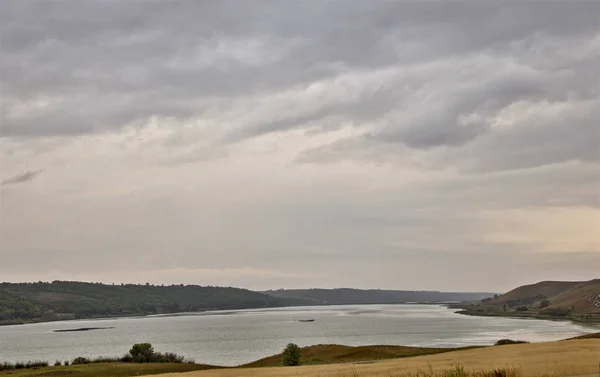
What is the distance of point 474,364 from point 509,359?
3.01 metres

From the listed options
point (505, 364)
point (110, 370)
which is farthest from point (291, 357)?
point (505, 364)

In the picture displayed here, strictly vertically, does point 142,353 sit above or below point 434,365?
below

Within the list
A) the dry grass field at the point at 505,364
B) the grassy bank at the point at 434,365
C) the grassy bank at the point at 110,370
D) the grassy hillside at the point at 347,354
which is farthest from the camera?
the grassy hillside at the point at 347,354

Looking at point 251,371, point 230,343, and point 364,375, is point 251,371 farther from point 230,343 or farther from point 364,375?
point 230,343

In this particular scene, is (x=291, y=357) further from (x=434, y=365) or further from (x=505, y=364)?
(x=505, y=364)

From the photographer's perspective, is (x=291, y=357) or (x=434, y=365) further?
(x=291, y=357)

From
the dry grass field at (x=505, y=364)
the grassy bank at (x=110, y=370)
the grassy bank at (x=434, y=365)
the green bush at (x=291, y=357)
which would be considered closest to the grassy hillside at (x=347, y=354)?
the grassy bank at (x=434, y=365)

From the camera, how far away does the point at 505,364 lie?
39.1 metres

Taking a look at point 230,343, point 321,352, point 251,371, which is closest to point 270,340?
point 230,343

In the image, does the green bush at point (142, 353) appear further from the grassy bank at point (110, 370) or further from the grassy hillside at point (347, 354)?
the grassy hillside at point (347, 354)

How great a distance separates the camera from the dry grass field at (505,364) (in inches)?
1325

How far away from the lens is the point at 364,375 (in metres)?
Result: 39.6

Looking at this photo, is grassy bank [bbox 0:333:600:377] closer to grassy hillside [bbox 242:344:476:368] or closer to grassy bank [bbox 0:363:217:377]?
grassy bank [bbox 0:363:217:377]

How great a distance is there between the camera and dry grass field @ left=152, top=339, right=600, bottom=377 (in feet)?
110
